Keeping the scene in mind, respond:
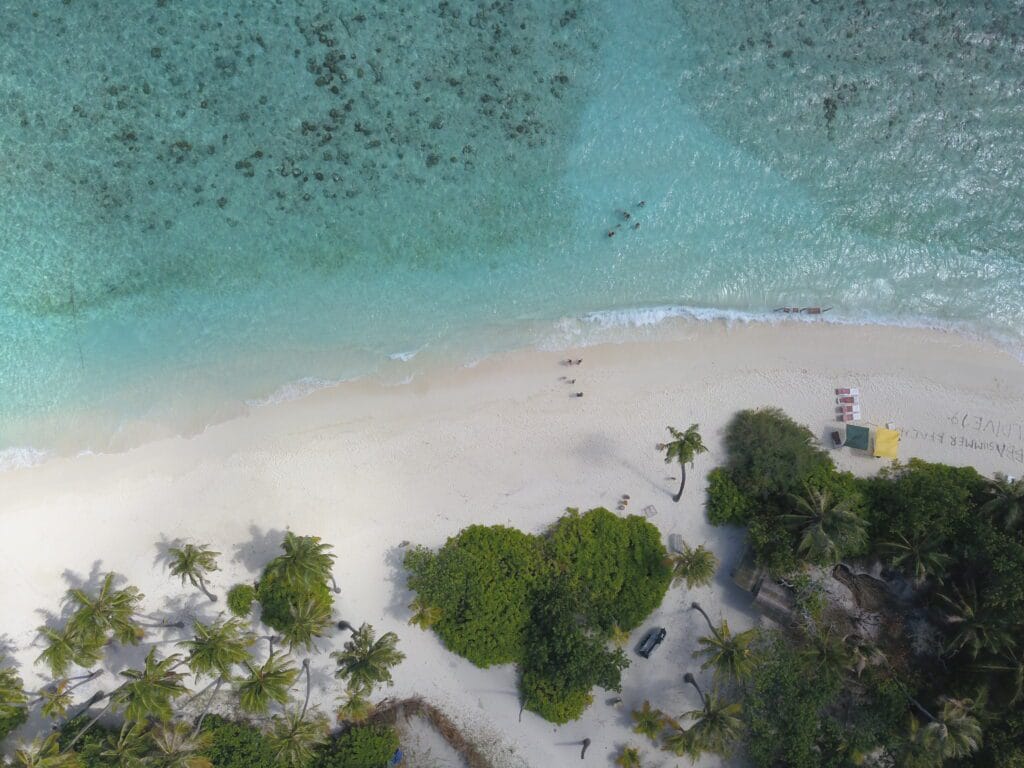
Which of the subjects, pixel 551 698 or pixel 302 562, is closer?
pixel 302 562

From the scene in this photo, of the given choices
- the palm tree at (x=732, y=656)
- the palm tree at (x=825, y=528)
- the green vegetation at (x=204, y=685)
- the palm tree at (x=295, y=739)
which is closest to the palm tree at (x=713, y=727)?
the palm tree at (x=732, y=656)

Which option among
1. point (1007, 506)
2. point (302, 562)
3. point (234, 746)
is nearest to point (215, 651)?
point (302, 562)

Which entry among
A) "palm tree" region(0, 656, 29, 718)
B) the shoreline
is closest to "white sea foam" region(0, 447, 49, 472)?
the shoreline

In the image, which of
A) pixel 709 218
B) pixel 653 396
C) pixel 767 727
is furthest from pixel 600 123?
pixel 767 727

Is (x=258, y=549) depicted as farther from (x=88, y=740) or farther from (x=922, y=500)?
(x=922, y=500)

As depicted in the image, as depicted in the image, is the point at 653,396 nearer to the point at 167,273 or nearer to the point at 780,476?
the point at 780,476

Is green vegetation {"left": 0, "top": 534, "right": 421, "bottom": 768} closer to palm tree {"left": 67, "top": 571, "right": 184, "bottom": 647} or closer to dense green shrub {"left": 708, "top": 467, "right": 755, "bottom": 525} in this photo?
palm tree {"left": 67, "top": 571, "right": 184, "bottom": 647}
